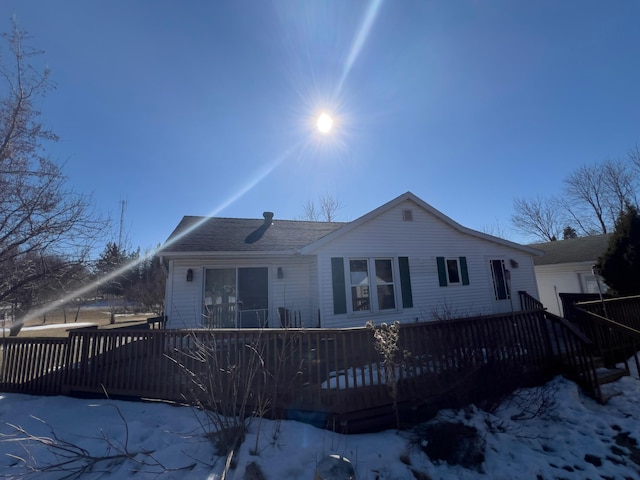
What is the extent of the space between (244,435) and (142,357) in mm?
2624

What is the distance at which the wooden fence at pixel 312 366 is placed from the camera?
13.0 ft

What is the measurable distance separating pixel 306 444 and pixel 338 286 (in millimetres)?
5326

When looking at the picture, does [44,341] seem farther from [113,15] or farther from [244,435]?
[113,15]

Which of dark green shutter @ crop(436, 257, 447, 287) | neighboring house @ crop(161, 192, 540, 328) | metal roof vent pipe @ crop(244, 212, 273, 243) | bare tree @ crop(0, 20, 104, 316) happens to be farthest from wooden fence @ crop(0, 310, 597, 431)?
metal roof vent pipe @ crop(244, 212, 273, 243)

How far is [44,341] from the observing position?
5.49 metres

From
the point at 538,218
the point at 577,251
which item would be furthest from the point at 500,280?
the point at 538,218

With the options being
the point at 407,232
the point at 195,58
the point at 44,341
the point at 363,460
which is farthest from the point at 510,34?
the point at 44,341

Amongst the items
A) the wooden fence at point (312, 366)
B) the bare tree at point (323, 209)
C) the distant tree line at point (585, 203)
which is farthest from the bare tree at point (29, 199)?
the distant tree line at point (585, 203)

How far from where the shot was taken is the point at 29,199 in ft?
20.7

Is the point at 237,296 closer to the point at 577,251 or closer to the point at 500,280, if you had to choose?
the point at 500,280

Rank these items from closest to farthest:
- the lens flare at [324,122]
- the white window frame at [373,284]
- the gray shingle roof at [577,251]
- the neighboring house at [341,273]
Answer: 1. the neighboring house at [341,273]
2. the white window frame at [373,284]
3. the lens flare at [324,122]
4. the gray shingle roof at [577,251]

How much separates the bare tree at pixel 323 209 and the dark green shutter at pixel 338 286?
18389mm

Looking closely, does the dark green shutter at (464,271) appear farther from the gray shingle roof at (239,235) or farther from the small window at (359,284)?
the gray shingle roof at (239,235)

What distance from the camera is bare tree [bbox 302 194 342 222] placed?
88.5ft
